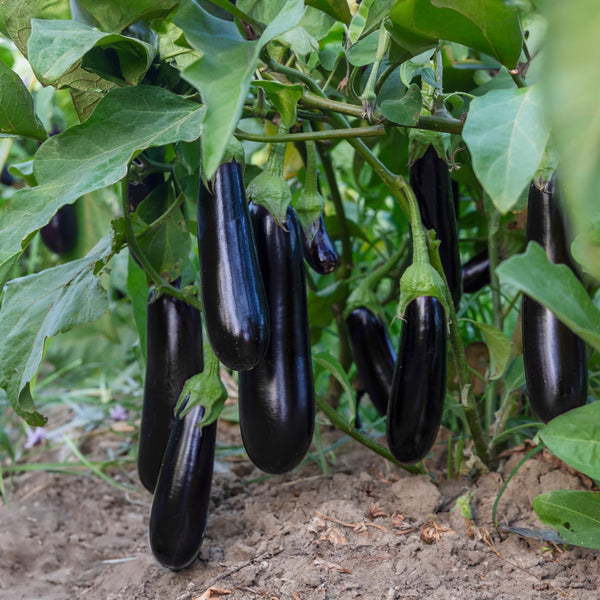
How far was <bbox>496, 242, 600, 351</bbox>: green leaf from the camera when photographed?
495 mm

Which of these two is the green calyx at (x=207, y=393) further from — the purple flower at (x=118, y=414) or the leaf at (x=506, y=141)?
the purple flower at (x=118, y=414)

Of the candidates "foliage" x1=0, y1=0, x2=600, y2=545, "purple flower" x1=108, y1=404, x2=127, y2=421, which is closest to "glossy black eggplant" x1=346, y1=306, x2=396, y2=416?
"foliage" x1=0, y1=0, x2=600, y2=545

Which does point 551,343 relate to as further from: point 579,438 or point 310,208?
point 310,208

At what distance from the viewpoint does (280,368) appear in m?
0.76

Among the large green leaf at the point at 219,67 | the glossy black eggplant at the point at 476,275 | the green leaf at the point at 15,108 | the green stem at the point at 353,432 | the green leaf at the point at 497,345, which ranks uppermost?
the large green leaf at the point at 219,67

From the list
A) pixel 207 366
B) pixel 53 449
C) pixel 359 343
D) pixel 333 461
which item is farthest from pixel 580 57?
pixel 53 449

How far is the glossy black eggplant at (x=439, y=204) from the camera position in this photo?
2.87 feet

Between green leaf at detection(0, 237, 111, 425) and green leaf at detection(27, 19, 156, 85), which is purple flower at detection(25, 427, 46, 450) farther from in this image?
green leaf at detection(27, 19, 156, 85)

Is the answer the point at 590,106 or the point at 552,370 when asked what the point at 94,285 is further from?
the point at 590,106

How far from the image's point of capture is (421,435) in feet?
2.65

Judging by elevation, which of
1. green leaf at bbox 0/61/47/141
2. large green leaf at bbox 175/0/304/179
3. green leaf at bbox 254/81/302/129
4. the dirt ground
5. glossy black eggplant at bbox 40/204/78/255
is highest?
large green leaf at bbox 175/0/304/179

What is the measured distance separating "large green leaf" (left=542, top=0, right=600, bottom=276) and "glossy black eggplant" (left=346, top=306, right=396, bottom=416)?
841 mm

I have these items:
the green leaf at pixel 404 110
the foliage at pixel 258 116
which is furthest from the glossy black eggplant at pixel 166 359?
the green leaf at pixel 404 110

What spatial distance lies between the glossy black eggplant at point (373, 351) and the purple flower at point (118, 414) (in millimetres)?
744
